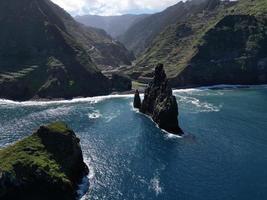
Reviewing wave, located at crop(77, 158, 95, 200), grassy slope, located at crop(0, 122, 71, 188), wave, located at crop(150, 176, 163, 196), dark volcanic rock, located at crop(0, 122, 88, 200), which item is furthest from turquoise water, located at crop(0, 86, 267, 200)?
grassy slope, located at crop(0, 122, 71, 188)

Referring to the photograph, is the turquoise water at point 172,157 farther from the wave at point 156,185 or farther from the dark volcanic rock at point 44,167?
the dark volcanic rock at point 44,167

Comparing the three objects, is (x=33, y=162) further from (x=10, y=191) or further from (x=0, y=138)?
(x=0, y=138)

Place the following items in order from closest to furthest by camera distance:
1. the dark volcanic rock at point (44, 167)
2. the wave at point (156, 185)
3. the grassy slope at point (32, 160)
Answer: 1. the dark volcanic rock at point (44, 167)
2. the grassy slope at point (32, 160)
3. the wave at point (156, 185)

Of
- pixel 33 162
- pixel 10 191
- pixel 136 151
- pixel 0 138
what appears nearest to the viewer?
pixel 10 191

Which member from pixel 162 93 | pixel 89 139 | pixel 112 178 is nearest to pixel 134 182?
pixel 112 178

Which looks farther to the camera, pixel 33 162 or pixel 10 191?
pixel 33 162

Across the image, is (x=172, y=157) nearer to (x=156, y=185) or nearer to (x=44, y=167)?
(x=156, y=185)

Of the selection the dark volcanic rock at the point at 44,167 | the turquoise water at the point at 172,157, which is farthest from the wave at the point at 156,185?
the dark volcanic rock at the point at 44,167

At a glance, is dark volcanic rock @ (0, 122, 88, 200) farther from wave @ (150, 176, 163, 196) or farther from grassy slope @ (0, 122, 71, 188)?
wave @ (150, 176, 163, 196)
